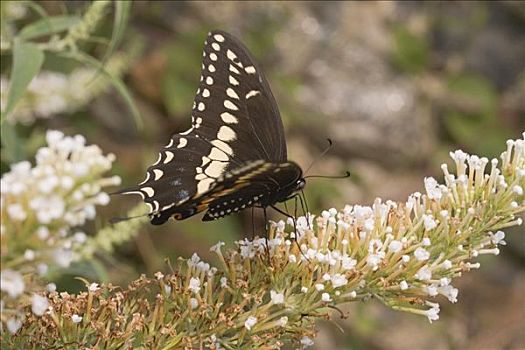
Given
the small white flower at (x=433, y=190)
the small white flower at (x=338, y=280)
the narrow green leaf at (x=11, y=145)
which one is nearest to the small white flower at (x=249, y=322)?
the small white flower at (x=338, y=280)

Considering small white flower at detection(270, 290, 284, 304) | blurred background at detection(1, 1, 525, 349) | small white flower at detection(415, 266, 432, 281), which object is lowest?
blurred background at detection(1, 1, 525, 349)

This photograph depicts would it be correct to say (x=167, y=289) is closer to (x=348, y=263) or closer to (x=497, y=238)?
(x=348, y=263)

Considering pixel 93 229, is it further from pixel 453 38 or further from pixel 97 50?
pixel 453 38

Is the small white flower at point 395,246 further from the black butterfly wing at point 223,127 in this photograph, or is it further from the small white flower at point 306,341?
the black butterfly wing at point 223,127

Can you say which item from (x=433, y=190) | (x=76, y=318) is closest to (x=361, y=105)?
(x=433, y=190)

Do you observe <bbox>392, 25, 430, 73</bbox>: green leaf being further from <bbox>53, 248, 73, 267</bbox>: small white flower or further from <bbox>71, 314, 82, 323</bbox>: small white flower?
<bbox>53, 248, 73, 267</bbox>: small white flower

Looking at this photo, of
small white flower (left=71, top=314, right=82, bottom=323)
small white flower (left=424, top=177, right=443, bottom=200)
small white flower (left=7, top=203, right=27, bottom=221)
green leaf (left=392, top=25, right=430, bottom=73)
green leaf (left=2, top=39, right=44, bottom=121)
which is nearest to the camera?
small white flower (left=7, top=203, right=27, bottom=221)

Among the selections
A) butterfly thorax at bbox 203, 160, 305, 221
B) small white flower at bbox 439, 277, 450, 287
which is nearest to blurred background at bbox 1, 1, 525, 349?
butterfly thorax at bbox 203, 160, 305, 221
